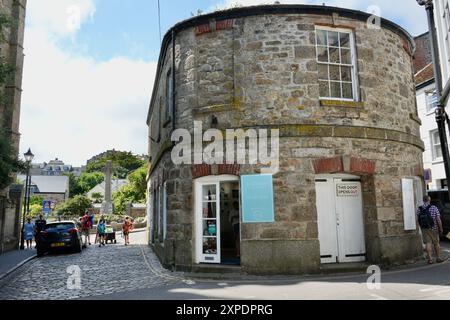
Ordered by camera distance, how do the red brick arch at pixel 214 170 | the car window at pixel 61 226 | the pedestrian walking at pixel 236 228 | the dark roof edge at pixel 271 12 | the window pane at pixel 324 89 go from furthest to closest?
the car window at pixel 61 226
the pedestrian walking at pixel 236 228
the window pane at pixel 324 89
the dark roof edge at pixel 271 12
the red brick arch at pixel 214 170

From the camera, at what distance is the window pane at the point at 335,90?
34.0ft

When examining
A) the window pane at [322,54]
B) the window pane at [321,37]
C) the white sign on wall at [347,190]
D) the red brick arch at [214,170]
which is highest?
the window pane at [321,37]

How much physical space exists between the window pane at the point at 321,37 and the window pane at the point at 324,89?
109 cm

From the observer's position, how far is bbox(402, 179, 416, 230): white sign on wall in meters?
10.4

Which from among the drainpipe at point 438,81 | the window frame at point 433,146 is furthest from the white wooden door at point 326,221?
the window frame at point 433,146

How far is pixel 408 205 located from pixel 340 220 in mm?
2188

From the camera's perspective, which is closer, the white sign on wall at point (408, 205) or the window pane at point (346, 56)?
the white sign on wall at point (408, 205)

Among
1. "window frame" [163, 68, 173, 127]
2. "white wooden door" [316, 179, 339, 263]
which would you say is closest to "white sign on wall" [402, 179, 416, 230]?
"white wooden door" [316, 179, 339, 263]

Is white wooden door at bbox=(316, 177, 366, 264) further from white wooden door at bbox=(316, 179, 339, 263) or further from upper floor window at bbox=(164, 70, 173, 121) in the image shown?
upper floor window at bbox=(164, 70, 173, 121)

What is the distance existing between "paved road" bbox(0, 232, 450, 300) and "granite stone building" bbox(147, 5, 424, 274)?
0.88 meters

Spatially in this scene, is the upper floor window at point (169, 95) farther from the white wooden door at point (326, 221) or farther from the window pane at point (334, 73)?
the white wooden door at point (326, 221)

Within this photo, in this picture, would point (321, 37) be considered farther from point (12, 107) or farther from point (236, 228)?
point (12, 107)

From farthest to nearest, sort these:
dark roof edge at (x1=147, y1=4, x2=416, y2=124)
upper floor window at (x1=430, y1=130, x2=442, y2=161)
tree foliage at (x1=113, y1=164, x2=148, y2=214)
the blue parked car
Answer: tree foliage at (x1=113, y1=164, x2=148, y2=214)
upper floor window at (x1=430, y1=130, x2=442, y2=161)
the blue parked car
dark roof edge at (x1=147, y1=4, x2=416, y2=124)
